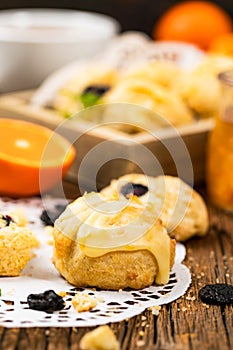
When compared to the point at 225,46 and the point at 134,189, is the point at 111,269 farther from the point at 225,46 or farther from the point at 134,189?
the point at 225,46

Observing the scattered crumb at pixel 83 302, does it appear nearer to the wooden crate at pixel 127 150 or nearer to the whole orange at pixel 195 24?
the wooden crate at pixel 127 150

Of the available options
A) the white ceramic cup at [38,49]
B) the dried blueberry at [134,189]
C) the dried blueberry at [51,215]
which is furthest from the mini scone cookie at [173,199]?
the white ceramic cup at [38,49]

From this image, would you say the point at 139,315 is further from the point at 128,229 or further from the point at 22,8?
the point at 22,8

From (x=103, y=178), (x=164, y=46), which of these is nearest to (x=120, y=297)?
A: (x=103, y=178)

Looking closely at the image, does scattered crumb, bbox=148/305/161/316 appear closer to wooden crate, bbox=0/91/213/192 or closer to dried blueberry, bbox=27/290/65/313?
dried blueberry, bbox=27/290/65/313

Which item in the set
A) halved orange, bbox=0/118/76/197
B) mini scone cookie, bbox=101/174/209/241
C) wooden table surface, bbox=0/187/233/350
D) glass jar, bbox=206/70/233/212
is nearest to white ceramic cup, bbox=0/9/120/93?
halved orange, bbox=0/118/76/197

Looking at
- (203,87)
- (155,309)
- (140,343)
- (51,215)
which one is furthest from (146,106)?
(140,343)
